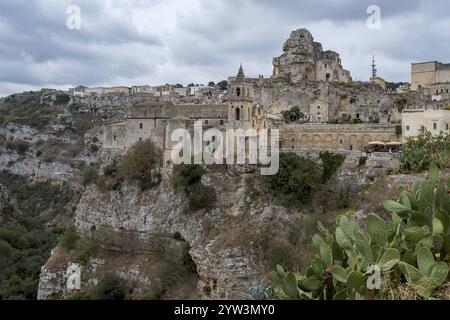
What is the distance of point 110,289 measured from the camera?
95.2ft

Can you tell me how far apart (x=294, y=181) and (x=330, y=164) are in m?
2.69

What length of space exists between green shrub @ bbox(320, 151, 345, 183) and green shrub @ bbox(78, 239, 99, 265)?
15.6m

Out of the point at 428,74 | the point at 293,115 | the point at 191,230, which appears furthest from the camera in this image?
the point at 428,74

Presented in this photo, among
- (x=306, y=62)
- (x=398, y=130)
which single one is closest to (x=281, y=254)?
(x=398, y=130)

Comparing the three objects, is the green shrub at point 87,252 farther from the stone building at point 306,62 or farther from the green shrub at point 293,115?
the stone building at point 306,62

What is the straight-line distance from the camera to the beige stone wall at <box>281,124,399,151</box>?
3344 centimetres

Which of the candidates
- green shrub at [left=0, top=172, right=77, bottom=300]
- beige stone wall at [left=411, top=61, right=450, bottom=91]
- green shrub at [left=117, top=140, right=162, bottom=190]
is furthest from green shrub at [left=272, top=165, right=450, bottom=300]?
beige stone wall at [left=411, top=61, right=450, bottom=91]

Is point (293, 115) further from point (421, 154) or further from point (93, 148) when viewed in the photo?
point (93, 148)

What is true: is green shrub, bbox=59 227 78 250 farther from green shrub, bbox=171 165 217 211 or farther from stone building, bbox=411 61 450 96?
stone building, bbox=411 61 450 96

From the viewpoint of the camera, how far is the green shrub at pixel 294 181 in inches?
1091

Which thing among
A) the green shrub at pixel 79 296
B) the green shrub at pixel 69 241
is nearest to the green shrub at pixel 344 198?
the green shrub at pixel 79 296
